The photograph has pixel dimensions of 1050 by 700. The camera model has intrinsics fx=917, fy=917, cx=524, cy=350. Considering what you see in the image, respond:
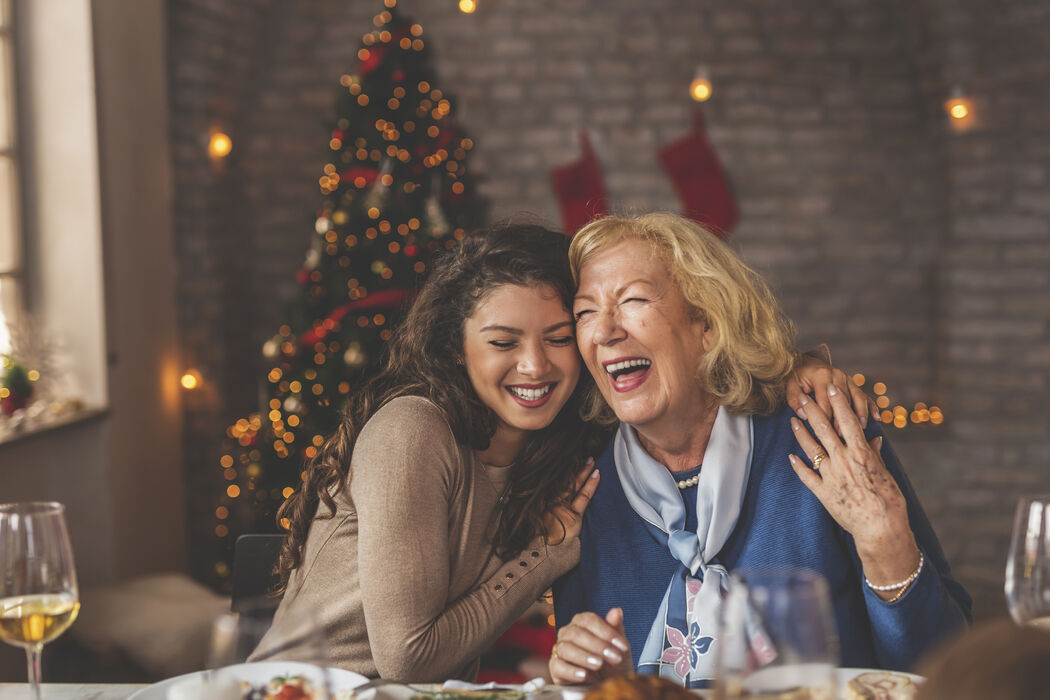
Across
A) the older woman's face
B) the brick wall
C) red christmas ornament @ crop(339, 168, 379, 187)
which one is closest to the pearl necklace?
the older woman's face

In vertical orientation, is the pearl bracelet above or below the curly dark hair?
below

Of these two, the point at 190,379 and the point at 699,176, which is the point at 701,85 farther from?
the point at 190,379

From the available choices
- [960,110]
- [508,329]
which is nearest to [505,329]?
[508,329]

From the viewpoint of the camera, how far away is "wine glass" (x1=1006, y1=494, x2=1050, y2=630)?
95cm

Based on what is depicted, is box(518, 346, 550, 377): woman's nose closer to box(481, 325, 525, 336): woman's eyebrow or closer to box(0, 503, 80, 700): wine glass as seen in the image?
box(481, 325, 525, 336): woman's eyebrow

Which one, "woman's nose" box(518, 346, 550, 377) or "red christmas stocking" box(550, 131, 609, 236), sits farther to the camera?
"red christmas stocking" box(550, 131, 609, 236)

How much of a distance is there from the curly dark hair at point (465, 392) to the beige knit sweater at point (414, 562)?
3cm

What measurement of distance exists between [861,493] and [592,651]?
1.75 feet

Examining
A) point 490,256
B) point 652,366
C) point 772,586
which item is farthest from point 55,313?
point 772,586

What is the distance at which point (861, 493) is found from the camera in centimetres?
148

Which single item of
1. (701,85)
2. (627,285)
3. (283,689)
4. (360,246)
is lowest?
(283,689)

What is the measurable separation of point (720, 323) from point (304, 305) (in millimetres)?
2202

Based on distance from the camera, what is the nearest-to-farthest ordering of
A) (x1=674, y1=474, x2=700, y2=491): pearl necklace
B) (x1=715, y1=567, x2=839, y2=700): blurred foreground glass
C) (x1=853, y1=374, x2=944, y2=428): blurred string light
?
1. (x1=715, y1=567, x2=839, y2=700): blurred foreground glass
2. (x1=674, y1=474, x2=700, y2=491): pearl necklace
3. (x1=853, y1=374, x2=944, y2=428): blurred string light

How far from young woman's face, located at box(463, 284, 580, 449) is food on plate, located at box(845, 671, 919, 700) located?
28.7 inches
